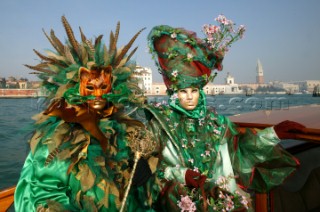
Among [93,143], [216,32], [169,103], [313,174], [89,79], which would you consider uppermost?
[216,32]

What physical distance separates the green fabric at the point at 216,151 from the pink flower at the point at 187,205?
21 cm

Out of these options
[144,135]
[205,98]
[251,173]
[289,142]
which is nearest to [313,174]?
[289,142]

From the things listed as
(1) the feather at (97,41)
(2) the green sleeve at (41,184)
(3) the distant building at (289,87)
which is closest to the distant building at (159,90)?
(1) the feather at (97,41)

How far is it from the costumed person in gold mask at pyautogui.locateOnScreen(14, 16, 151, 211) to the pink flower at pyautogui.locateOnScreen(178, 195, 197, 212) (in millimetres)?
258

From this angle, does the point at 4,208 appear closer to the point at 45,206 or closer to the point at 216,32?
the point at 45,206

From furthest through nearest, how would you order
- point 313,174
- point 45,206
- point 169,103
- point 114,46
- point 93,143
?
point 313,174
point 169,103
point 114,46
point 93,143
point 45,206

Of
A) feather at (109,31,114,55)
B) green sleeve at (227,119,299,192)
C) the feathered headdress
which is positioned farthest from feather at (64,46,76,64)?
green sleeve at (227,119,299,192)

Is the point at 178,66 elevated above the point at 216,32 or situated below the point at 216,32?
below

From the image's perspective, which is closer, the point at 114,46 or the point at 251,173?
the point at 114,46

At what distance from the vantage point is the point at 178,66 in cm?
243

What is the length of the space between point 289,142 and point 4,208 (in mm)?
3285

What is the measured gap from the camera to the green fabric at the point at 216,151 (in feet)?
7.62

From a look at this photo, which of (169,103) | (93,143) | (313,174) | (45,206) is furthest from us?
(313,174)

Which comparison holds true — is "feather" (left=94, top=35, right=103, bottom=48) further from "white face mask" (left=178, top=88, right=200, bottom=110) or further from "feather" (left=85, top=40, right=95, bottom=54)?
"white face mask" (left=178, top=88, right=200, bottom=110)
